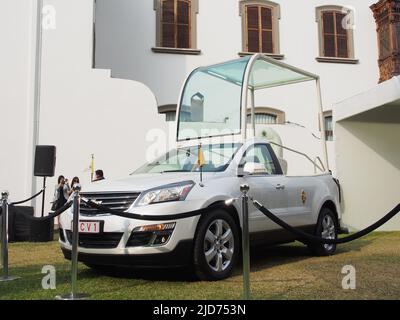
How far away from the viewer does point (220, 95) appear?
895 cm

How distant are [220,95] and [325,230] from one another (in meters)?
3.02

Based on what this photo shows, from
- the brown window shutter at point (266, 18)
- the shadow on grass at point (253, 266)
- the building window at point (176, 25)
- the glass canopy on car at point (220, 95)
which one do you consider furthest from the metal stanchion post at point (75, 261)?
the brown window shutter at point (266, 18)

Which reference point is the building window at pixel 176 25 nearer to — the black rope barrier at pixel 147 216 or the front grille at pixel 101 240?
the front grille at pixel 101 240

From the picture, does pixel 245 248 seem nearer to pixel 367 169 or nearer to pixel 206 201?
pixel 206 201

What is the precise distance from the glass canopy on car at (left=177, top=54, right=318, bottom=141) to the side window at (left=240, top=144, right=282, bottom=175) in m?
0.37

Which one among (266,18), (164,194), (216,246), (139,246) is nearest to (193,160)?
(164,194)

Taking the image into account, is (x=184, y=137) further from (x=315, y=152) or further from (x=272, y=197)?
(x=315, y=152)

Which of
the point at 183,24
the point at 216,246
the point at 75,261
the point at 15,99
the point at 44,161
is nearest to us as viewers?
the point at 75,261

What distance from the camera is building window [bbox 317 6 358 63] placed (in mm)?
17344

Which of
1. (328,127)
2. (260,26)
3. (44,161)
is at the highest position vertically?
(260,26)

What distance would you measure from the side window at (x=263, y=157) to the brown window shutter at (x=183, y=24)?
33.3 feet

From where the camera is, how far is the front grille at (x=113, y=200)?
5.33m

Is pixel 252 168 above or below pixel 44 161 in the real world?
below
